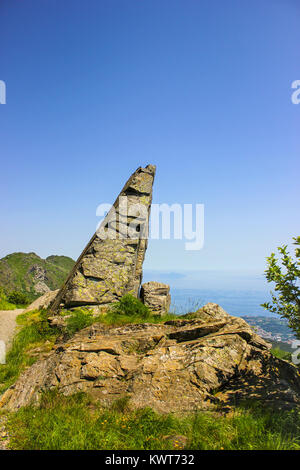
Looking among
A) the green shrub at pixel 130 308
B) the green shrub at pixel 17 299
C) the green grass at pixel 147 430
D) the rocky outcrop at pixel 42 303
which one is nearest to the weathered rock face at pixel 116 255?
the green shrub at pixel 130 308

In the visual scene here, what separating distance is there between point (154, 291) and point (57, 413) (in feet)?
28.3

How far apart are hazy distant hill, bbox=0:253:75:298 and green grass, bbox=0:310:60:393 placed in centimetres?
6290

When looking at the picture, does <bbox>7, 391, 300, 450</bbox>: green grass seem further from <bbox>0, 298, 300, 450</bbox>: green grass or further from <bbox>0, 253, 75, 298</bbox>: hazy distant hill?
<bbox>0, 253, 75, 298</bbox>: hazy distant hill

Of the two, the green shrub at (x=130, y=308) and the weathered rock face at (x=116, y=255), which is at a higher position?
the weathered rock face at (x=116, y=255)

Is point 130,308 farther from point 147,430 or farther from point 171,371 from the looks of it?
point 147,430

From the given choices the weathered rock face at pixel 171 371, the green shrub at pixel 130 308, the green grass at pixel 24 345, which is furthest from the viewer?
the green shrub at pixel 130 308

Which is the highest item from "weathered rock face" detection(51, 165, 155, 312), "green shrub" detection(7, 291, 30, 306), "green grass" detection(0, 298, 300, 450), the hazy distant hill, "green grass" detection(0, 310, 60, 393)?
"weathered rock face" detection(51, 165, 155, 312)

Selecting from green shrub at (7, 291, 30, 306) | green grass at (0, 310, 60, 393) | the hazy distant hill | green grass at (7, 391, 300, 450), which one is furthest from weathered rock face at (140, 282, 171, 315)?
the hazy distant hill

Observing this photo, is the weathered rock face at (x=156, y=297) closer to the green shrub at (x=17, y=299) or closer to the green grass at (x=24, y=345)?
the green grass at (x=24, y=345)

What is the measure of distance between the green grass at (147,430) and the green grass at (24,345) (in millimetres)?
3129

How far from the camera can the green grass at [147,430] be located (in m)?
4.11

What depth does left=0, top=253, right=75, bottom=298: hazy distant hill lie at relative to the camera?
72.6m

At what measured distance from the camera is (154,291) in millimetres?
13555

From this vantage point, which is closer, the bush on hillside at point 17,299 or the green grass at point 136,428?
the green grass at point 136,428
